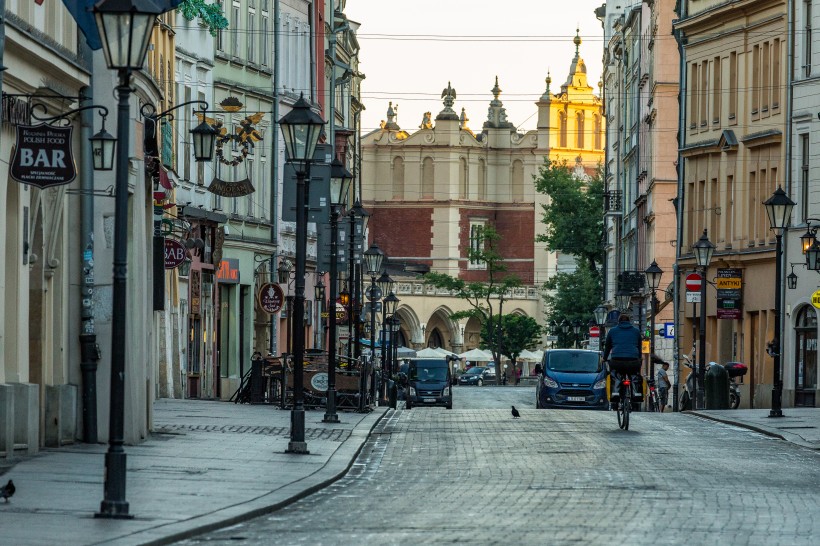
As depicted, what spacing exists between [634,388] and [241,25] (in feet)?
94.4

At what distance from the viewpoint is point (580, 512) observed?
1541 centimetres

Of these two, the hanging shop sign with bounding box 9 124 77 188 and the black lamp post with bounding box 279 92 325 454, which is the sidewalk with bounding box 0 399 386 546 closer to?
the black lamp post with bounding box 279 92 325 454

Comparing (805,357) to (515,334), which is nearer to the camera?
(805,357)

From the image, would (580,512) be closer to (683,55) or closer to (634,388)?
(634,388)

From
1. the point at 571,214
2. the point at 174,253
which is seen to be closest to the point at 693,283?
the point at 174,253

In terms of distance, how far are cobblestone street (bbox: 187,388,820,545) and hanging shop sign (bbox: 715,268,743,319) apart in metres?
25.4

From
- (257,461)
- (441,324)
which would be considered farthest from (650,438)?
(441,324)

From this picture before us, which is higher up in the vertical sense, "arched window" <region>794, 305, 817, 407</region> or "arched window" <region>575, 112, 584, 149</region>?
"arched window" <region>575, 112, 584, 149</region>

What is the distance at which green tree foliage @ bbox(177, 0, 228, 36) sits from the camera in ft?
152

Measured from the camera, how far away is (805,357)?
50.6 meters

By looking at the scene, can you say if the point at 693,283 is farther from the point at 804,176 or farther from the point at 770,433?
the point at 770,433

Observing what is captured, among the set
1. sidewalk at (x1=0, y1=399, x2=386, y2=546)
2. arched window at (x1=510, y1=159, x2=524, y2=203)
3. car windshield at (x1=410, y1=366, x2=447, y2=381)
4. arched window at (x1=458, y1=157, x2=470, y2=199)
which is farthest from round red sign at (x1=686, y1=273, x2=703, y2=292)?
arched window at (x1=510, y1=159, x2=524, y2=203)

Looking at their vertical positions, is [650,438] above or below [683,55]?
below

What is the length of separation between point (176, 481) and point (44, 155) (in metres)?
3.65
